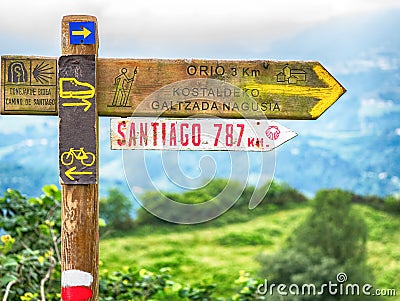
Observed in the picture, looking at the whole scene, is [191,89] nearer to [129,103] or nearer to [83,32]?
[129,103]

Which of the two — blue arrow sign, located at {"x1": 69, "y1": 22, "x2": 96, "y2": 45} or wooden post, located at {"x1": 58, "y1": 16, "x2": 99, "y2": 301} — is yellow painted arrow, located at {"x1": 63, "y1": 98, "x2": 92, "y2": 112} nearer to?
wooden post, located at {"x1": 58, "y1": 16, "x2": 99, "y2": 301}

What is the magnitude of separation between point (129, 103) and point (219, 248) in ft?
→ 7.12

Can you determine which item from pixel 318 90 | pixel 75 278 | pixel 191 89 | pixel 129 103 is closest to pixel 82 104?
pixel 129 103

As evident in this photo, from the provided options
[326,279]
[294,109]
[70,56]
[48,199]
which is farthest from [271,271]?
[70,56]

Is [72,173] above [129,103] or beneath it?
beneath

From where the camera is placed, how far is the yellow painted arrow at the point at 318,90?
6.22ft

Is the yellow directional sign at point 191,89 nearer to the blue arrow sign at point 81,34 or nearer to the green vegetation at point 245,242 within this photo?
the blue arrow sign at point 81,34

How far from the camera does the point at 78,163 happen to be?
6.04ft

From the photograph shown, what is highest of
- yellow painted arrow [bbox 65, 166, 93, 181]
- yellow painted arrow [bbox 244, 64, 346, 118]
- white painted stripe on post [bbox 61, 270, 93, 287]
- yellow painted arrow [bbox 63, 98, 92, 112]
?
yellow painted arrow [bbox 244, 64, 346, 118]

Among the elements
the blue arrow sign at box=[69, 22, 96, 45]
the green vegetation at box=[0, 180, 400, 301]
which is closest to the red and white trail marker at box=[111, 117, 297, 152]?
the blue arrow sign at box=[69, 22, 96, 45]

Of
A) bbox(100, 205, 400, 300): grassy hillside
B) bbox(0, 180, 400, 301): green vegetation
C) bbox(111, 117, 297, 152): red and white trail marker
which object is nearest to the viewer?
bbox(111, 117, 297, 152): red and white trail marker

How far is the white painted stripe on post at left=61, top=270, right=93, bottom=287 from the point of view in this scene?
187 cm

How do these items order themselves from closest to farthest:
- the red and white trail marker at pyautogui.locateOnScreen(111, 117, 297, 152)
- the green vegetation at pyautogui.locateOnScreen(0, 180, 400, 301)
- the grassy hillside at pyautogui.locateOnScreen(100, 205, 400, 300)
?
the red and white trail marker at pyautogui.locateOnScreen(111, 117, 297, 152) < the green vegetation at pyautogui.locateOnScreen(0, 180, 400, 301) < the grassy hillside at pyautogui.locateOnScreen(100, 205, 400, 300)

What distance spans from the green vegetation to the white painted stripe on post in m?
1.06
